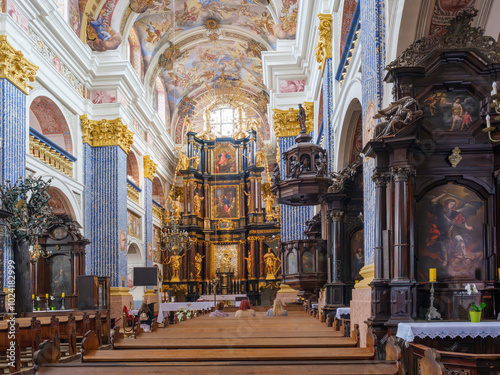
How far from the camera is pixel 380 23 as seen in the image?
259 inches

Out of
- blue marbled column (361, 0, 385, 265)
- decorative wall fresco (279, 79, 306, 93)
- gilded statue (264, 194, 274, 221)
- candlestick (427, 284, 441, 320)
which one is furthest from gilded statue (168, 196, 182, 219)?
candlestick (427, 284, 441, 320)

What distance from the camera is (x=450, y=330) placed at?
468 cm

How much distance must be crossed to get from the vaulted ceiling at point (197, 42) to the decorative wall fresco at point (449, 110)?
40.8 feet

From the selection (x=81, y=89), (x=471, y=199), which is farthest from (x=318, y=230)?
(x=81, y=89)

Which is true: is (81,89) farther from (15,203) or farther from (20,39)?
(15,203)

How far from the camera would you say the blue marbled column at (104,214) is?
16.8 metres

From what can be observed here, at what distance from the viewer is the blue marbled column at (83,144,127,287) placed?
55.2 ft

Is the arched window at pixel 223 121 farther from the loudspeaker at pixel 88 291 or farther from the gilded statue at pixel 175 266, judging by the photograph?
the loudspeaker at pixel 88 291

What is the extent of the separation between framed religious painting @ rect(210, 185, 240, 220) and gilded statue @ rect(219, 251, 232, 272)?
1.83 metres

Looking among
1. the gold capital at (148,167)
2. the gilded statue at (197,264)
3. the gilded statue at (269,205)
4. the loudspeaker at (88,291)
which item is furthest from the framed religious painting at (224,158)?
the loudspeaker at (88,291)

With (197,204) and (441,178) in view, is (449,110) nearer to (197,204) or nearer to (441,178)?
(441,178)

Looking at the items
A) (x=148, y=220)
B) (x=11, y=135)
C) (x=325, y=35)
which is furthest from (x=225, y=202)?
(x=325, y=35)

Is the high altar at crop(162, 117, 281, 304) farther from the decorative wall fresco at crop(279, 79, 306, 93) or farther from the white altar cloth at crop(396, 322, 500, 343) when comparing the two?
the white altar cloth at crop(396, 322, 500, 343)

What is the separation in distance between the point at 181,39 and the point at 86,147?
754 centimetres
